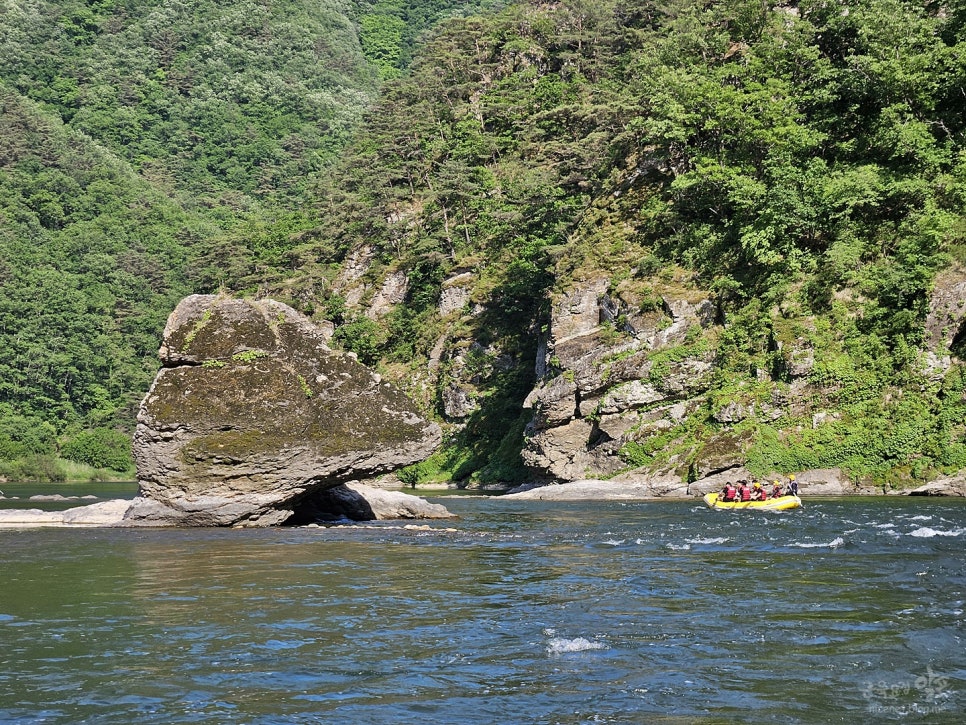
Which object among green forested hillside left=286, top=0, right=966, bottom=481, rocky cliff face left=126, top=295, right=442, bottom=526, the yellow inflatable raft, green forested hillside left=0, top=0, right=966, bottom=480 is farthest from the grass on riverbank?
the yellow inflatable raft

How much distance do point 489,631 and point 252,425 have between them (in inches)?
582

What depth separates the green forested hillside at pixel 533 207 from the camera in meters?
44.0

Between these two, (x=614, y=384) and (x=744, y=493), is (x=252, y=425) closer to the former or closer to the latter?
(x=744, y=493)

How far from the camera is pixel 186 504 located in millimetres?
25734

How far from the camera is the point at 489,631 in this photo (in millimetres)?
12062

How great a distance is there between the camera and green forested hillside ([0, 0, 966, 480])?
1731 inches

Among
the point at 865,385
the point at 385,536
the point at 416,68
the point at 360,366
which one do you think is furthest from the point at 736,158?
the point at 416,68

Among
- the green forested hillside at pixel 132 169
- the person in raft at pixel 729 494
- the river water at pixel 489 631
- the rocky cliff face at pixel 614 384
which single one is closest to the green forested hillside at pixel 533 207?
the green forested hillside at pixel 132 169

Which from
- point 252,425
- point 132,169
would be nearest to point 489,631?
point 252,425

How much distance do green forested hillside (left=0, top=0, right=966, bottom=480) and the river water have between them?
963 inches

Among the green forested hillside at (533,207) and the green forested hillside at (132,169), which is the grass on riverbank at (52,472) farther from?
the green forested hillside at (533,207)

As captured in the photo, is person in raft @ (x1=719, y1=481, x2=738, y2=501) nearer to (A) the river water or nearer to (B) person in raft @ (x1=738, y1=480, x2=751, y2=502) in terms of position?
(B) person in raft @ (x1=738, y1=480, x2=751, y2=502)

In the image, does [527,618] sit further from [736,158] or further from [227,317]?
[736,158]

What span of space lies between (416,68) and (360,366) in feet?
293
